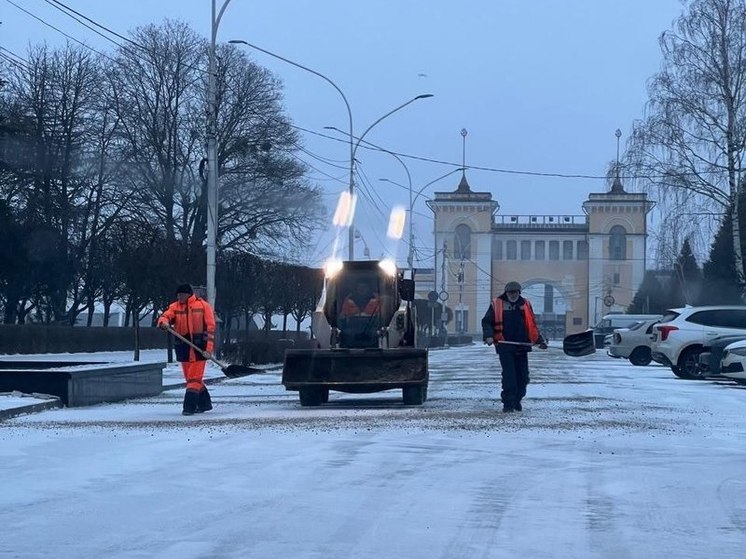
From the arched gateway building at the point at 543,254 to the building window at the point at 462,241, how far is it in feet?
0.27

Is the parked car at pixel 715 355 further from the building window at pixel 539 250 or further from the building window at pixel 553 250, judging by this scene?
Result: the building window at pixel 539 250

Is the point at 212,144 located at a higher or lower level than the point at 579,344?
higher

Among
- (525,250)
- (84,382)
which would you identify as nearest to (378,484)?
(84,382)

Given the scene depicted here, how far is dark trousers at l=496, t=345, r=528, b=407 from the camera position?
16438mm

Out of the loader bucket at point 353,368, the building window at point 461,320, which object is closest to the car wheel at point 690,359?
the loader bucket at point 353,368

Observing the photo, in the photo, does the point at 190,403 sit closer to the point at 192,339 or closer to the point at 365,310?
the point at 192,339

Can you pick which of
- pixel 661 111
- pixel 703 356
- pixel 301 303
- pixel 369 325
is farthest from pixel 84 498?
pixel 301 303

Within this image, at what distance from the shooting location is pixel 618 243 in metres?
103

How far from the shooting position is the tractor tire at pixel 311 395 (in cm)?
1884

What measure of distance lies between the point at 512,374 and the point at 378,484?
6347 millimetres

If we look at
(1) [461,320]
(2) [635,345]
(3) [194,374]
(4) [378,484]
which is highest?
(1) [461,320]

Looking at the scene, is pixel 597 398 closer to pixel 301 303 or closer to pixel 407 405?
pixel 407 405

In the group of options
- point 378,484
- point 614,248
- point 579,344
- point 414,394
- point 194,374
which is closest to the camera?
point 378,484

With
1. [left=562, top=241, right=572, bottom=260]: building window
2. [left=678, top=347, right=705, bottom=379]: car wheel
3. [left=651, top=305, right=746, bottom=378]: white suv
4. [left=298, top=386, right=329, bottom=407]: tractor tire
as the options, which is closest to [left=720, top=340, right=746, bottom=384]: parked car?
[left=651, top=305, right=746, bottom=378]: white suv
